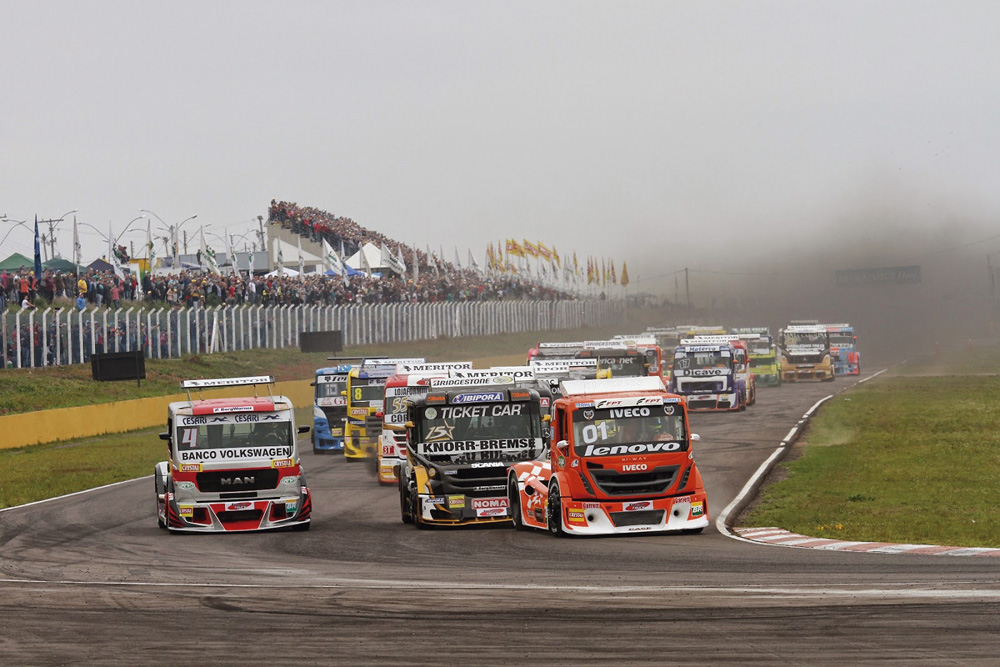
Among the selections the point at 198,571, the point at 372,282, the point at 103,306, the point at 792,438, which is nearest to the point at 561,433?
the point at 198,571

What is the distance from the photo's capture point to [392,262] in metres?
91.2

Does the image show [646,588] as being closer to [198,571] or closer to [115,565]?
[198,571]

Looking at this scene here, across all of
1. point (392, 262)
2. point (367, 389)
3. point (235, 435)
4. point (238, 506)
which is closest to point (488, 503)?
point (238, 506)

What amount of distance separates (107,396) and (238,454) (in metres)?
29.4

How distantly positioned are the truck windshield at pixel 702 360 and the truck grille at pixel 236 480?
2881 centimetres

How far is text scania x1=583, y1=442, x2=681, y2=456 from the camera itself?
60.9 feet

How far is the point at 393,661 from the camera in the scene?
33.8 feet

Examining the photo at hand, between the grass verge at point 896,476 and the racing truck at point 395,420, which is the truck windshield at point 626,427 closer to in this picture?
the grass verge at point 896,476

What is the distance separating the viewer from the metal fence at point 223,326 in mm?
48062

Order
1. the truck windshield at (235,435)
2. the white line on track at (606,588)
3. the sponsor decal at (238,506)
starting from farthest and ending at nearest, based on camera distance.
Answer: the truck windshield at (235,435) < the sponsor decal at (238,506) < the white line on track at (606,588)

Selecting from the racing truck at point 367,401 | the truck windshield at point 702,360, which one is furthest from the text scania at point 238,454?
the truck windshield at point 702,360

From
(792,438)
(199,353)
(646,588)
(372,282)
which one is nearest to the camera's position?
(646,588)

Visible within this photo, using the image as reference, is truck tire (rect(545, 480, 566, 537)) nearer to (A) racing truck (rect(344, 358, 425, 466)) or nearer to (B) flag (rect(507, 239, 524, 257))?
(A) racing truck (rect(344, 358, 425, 466))

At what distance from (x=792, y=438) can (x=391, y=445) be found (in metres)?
12.9
